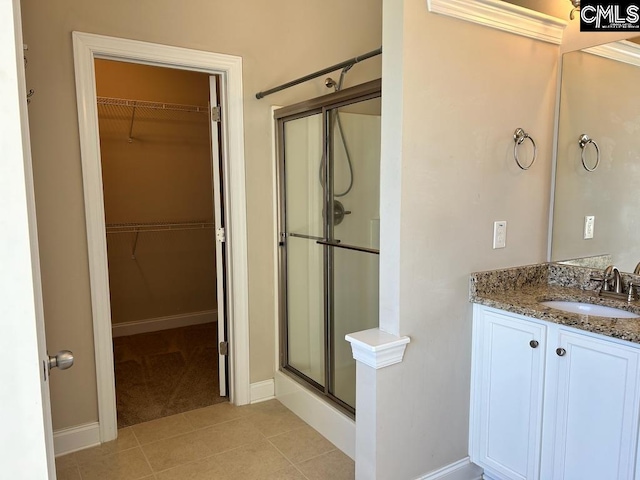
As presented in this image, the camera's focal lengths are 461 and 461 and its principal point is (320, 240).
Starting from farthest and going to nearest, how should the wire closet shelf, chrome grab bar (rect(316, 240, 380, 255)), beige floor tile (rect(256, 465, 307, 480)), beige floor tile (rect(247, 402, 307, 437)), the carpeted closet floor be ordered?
the wire closet shelf → the carpeted closet floor → beige floor tile (rect(247, 402, 307, 437)) → chrome grab bar (rect(316, 240, 380, 255)) → beige floor tile (rect(256, 465, 307, 480))

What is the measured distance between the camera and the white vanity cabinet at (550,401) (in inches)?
60.6

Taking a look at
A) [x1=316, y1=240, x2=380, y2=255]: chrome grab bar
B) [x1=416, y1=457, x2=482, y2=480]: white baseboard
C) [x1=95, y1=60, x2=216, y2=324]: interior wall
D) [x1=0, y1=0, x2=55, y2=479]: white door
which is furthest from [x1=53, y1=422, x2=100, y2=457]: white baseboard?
[x1=95, y1=60, x2=216, y2=324]: interior wall

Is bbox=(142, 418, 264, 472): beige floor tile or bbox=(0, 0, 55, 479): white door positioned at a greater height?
bbox=(0, 0, 55, 479): white door

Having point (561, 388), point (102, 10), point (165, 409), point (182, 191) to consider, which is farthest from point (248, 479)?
point (182, 191)

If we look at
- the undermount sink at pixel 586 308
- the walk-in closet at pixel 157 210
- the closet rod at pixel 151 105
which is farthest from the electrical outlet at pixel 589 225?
the closet rod at pixel 151 105

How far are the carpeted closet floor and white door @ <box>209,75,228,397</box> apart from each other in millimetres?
291

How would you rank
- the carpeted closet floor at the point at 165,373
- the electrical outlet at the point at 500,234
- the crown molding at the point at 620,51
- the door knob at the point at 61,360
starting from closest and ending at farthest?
1. the door knob at the point at 61,360
2. the crown molding at the point at 620,51
3. the electrical outlet at the point at 500,234
4. the carpeted closet floor at the point at 165,373

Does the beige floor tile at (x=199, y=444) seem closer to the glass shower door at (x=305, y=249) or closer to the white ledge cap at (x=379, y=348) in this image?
the glass shower door at (x=305, y=249)

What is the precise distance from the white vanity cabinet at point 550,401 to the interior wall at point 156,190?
332 cm

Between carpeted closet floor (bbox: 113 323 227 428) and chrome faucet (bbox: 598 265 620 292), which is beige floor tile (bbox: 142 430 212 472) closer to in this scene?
carpeted closet floor (bbox: 113 323 227 428)

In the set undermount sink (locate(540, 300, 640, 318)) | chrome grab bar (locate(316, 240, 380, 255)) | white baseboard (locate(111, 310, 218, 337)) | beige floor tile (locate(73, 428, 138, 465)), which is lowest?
beige floor tile (locate(73, 428, 138, 465))

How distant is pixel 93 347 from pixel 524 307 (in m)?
2.11

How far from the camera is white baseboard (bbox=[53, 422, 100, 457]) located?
2363mm

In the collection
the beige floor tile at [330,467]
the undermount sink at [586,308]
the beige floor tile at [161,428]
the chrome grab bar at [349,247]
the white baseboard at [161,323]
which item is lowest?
the beige floor tile at [161,428]
